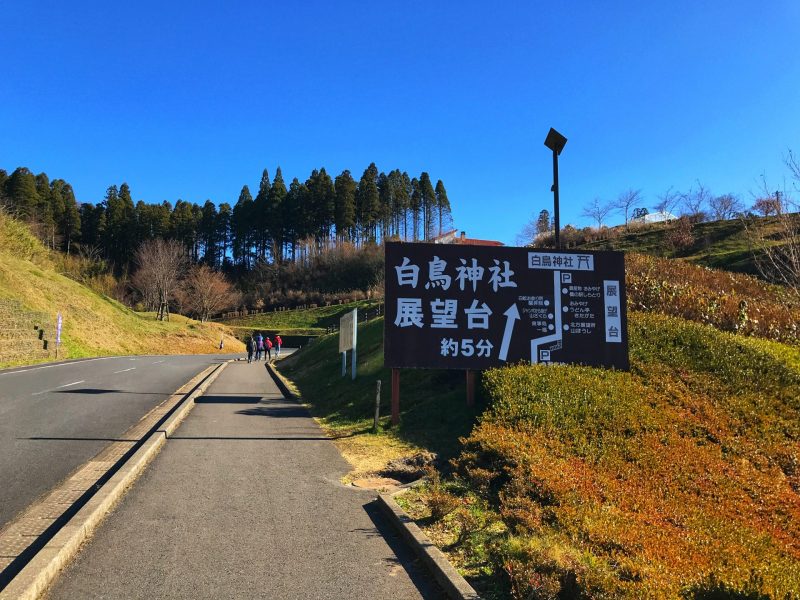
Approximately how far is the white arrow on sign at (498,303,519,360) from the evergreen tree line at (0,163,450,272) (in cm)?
7940

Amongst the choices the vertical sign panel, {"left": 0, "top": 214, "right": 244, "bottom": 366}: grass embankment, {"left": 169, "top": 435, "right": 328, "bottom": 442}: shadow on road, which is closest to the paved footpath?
{"left": 169, "top": 435, "right": 328, "bottom": 442}: shadow on road

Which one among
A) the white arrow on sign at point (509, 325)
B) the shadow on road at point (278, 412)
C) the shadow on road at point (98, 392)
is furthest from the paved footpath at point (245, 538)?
the shadow on road at point (98, 392)

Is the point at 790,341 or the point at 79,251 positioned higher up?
the point at 79,251

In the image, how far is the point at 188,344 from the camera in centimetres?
5078

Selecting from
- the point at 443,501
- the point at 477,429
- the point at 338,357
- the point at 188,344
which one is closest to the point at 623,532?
the point at 443,501

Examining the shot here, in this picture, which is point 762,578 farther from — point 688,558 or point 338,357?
point 338,357

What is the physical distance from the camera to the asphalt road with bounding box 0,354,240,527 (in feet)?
21.0

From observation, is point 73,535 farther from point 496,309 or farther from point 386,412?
point 496,309

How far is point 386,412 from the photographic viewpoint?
1057 centimetres

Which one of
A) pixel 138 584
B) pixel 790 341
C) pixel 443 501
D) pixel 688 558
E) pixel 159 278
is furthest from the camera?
pixel 159 278

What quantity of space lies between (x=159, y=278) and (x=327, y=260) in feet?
97.7

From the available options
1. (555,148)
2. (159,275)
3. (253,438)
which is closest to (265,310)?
(159,275)

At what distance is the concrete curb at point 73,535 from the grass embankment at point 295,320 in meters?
56.8

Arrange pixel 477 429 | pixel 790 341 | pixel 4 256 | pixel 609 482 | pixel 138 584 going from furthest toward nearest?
pixel 4 256
pixel 790 341
pixel 477 429
pixel 609 482
pixel 138 584
